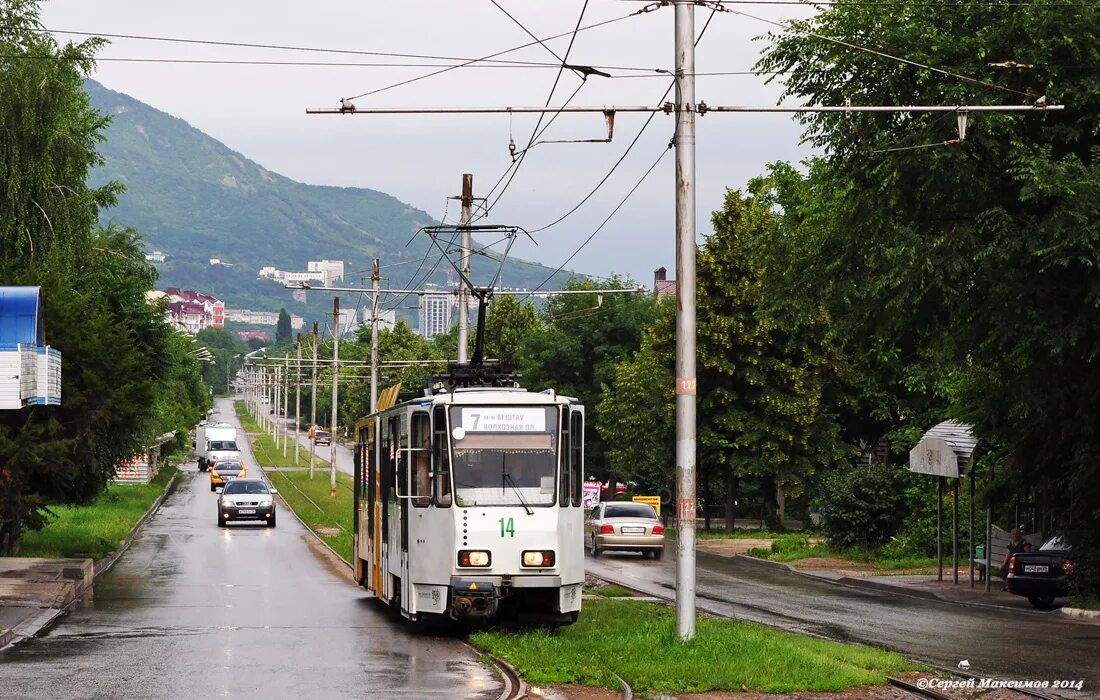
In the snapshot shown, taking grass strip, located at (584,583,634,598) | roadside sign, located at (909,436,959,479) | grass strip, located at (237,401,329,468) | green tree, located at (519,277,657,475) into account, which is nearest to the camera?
grass strip, located at (584,583,634,598)

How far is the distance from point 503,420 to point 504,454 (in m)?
0.43

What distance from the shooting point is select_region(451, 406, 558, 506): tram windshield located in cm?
1945

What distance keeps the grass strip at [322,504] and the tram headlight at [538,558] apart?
65.0 feet

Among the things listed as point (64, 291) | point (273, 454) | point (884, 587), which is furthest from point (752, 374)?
point (273, 454)

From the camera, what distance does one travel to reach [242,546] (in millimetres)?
44062

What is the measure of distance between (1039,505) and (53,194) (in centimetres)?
2567

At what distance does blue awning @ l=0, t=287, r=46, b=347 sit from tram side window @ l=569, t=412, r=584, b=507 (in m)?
12.7

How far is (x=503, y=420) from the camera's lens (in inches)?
775

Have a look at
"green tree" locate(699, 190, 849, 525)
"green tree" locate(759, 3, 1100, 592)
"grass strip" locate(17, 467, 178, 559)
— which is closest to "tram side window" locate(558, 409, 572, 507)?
"green tree" locate(759, 3, 1100, 592)

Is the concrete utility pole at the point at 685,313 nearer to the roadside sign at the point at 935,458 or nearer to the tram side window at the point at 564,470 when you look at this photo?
the tram side window at the point at 564,470

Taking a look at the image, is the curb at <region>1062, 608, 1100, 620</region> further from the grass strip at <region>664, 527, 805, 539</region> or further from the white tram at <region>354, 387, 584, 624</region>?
the grass strip at <region>664, 527, 805, 539</region>

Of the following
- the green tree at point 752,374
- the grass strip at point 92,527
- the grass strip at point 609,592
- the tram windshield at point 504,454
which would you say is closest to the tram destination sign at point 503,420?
the tram windshield at point 504,454

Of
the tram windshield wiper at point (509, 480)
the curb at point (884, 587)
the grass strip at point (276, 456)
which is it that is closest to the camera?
the tram windshield wiper at point (509, 480)

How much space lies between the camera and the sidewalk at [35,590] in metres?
20.4
